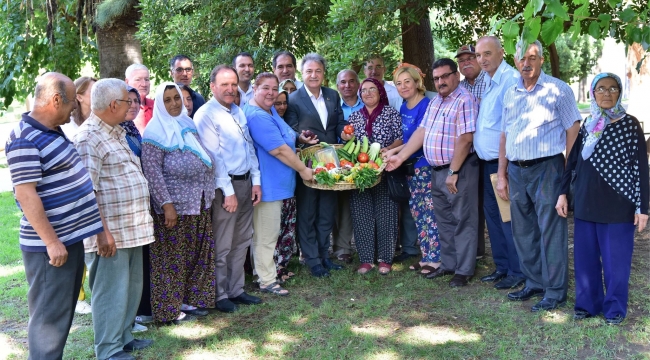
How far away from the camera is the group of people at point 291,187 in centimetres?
367

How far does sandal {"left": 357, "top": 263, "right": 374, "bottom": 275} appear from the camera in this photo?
634 cm

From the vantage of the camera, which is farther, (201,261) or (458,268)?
(458,268)

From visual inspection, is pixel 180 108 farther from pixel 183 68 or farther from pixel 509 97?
pixel 509 97

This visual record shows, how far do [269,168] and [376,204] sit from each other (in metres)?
1.30

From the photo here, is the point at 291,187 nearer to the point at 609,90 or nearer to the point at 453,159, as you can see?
the point at 453,159

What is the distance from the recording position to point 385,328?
486 centimetres

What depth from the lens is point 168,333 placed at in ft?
15.9

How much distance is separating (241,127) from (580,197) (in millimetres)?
2772

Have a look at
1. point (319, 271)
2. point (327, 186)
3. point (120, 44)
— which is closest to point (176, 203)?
point (327, 186)

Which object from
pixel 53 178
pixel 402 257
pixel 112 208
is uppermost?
pixel 53 178

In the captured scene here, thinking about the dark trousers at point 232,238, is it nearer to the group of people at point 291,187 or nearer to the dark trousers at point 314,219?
the group of people at point 291,187

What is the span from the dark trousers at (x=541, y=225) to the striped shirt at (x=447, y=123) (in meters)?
0.64

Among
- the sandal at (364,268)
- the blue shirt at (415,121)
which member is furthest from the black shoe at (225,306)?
the blue shirt at (415,121)

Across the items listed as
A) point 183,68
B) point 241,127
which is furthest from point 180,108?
point 183,68
